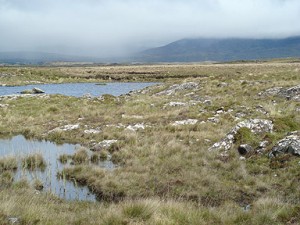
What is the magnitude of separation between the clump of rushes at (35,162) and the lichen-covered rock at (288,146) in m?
11.6

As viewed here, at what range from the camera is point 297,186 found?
13555 mm

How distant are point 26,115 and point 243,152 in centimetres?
2318

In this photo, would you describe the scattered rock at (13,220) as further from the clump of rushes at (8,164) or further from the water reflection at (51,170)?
the clump of rushes at (8,164)

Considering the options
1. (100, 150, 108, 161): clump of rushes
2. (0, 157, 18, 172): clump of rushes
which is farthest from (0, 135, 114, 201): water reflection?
(100, 150, 108, 161): clump of rushes

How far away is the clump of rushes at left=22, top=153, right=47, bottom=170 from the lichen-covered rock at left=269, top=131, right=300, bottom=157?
11.6 metres

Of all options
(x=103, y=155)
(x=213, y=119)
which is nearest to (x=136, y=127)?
(x=213, y=119)

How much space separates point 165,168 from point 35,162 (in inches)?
267

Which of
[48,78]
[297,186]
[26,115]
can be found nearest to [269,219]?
[297,186]

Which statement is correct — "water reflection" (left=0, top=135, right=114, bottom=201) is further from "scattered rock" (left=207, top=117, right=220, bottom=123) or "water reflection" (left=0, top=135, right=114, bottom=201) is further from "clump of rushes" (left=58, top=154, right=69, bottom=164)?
"scattered rock" (left=207, top=117, right=220, bottom=123)

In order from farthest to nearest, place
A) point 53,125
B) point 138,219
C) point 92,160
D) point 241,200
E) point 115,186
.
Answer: point 53,125
point 92,160
point 115,186
point 241,200
point 138,219

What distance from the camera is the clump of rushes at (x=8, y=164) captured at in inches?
687

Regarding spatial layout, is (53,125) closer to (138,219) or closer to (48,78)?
(138,219)

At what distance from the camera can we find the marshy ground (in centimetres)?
989

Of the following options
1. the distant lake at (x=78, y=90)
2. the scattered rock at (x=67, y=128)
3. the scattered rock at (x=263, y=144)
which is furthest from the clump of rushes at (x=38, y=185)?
the distant lake at (x=78, y=90)
